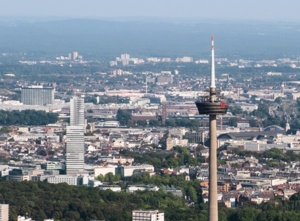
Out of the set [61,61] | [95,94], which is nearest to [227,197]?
[95,94]

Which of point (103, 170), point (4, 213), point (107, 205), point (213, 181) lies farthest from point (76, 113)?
point (213, 181)

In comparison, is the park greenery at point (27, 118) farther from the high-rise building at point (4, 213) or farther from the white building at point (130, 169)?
the high-rise building at point (4, 213)

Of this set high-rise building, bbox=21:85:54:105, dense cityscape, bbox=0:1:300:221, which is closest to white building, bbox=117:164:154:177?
dense cityscape, bbox=0:1:300:221

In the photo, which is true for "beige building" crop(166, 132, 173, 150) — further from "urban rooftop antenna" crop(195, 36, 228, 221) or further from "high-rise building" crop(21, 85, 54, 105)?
"urban rooftop antenna" crop(195, 36, 228, 221)

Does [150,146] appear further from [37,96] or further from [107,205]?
[37,96]

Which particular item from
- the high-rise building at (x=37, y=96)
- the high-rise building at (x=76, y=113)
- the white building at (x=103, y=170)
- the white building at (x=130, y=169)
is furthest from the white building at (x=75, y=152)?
the high-rise building at (x=37, y=96)

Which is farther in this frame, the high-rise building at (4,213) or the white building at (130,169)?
the white building at (130,169)
